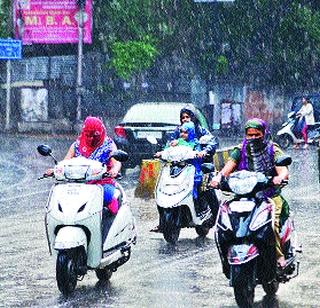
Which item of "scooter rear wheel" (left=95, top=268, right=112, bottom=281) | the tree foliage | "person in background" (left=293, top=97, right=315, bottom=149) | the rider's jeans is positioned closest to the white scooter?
"scooter rear wheel" (left=95, top=268, right=112, bottom=281)

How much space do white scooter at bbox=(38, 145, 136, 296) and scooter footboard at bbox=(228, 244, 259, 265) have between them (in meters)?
1.55

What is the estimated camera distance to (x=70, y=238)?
10.8 metres

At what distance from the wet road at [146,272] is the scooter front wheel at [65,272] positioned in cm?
12

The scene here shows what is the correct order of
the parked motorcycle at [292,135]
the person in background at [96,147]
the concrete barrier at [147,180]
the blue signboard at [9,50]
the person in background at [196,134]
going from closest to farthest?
the person in background at [96,147] < the person in background at [196,134] < the concrete barrier at [147,180] < the parked motorcycle at [292,135] < the blue signboard at [9,50]

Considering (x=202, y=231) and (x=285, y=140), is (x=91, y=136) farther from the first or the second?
(x=285, y=140)

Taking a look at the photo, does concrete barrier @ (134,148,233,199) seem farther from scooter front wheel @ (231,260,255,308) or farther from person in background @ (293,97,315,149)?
person in background @ (293,97,315,149)

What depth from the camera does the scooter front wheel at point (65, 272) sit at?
1072 centimetres

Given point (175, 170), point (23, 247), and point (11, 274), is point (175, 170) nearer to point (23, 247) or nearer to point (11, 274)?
point (23, 247)

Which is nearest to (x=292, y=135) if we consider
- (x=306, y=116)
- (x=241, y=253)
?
(x=306, y=116)

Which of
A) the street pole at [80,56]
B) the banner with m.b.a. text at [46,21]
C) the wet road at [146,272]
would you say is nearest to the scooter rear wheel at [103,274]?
the wet road at [146,272]

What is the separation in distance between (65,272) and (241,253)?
1706 mm

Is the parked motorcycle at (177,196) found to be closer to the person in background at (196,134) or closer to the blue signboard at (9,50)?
the person in background at (196,134)

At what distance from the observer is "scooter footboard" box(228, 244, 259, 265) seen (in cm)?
981

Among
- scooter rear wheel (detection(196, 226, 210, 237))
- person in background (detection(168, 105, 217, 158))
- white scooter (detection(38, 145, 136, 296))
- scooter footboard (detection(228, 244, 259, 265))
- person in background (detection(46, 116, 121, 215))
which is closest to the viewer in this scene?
scooter footboard (detection(228, 244, 259, 265))
